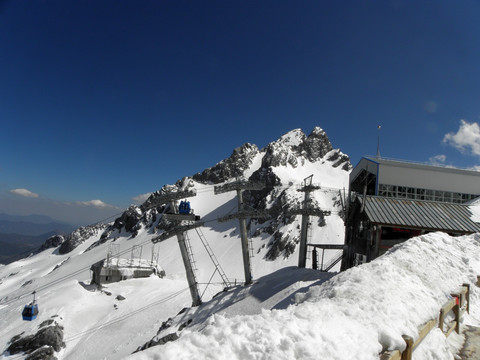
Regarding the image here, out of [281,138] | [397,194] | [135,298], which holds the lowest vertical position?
[135,298]

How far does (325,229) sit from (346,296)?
287 ft

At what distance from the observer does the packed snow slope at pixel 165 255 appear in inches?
1179

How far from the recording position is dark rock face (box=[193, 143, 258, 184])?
156 metres

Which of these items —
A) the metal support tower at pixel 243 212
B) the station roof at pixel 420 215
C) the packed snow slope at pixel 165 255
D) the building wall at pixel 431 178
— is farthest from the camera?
the packed snow slope at pixel 165 255

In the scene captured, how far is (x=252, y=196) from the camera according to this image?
125188 mm

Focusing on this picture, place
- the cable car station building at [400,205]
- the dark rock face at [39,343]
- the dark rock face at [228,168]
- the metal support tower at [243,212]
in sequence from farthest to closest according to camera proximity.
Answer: the dark rock face at [228,168] → the metal support tower at [243,212] → the dark rock face at [39,343] → the cable car station building at [400,205]

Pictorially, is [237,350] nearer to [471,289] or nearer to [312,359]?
[312,359]

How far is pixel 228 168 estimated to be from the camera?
519 ft

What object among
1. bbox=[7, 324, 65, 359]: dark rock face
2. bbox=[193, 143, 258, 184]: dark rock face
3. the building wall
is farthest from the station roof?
bbox=[193, 143, 258, 184]: dark rock face

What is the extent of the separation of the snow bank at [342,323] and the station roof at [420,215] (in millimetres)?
12764

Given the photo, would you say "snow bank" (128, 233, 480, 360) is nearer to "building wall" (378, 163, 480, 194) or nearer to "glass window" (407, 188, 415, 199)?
"building wall" (378, 163, 480, 194)

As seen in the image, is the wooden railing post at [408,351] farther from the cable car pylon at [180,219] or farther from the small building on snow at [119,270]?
the small building on snow at [119,270]

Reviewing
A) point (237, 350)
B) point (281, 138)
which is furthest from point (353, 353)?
point (281, 138)

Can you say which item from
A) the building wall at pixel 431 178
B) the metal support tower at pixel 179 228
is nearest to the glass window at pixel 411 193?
the building wall at pixel 431 178
